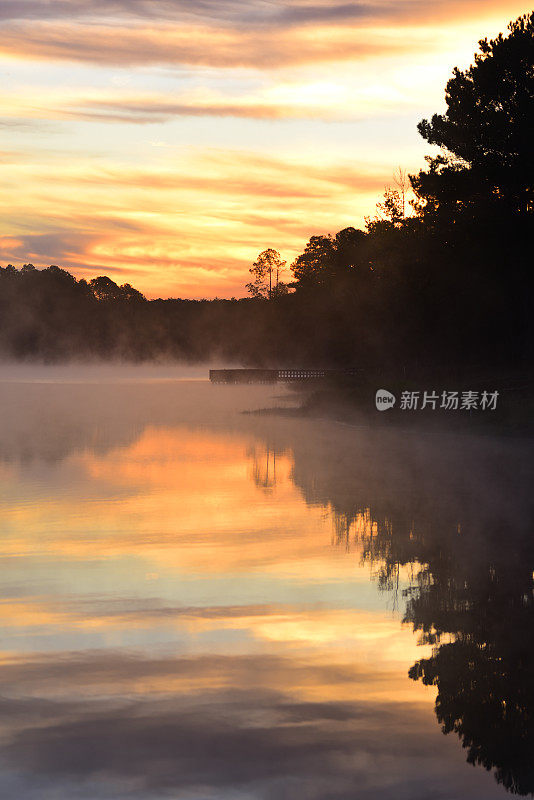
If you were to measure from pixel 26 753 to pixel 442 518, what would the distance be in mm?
11597

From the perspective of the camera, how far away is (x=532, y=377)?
5453 cm

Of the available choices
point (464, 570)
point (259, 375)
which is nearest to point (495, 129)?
Answer: point (464, 570)

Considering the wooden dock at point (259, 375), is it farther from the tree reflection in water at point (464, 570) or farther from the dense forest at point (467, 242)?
the tree reflection in water at point (464, 570)

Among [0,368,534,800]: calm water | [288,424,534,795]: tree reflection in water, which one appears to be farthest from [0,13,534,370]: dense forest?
[0,368,534,800]: calm water

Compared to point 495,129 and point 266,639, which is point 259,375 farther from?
point 266,639

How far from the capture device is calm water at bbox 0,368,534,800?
6.42 m

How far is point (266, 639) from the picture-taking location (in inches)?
376

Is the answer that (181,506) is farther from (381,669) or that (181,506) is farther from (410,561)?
(381,669)

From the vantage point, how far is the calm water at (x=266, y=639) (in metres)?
6.42

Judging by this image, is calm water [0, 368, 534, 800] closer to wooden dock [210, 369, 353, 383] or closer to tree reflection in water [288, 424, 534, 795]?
tree reflection in water [288, 424, 534, 795]

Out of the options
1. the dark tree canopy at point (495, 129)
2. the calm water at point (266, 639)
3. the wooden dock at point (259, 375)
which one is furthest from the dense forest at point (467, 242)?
the calm water at point (266, 639)

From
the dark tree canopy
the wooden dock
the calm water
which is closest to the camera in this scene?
the calm water

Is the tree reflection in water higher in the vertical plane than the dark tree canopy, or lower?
lower

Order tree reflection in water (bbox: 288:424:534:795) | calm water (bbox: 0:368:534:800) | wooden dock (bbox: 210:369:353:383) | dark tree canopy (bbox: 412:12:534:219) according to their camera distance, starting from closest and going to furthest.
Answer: calm water (bbox: 0:368:534:800) → tree reflection in water (bbox: 288:424:534:795) → dark tree canopy (bbox: 412:12:534:219) → wooden dock (bbox: 210:369:353:383)
